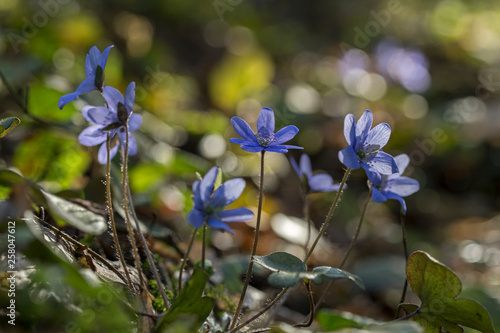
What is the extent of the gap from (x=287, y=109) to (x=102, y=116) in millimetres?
2720

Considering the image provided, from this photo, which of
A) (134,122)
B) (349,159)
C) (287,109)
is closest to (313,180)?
(349,159)

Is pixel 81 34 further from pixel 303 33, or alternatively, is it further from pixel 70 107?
pixel 303 33

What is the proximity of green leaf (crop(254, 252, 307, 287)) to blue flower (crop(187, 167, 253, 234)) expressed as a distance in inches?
3.8

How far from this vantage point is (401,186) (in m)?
1.07

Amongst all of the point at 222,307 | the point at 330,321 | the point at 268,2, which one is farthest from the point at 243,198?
the point at 268,2

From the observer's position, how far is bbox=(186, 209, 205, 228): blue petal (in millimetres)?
877

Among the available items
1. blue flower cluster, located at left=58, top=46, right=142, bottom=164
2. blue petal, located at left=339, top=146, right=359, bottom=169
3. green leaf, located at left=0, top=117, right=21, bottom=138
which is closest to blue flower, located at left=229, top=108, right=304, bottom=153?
blue petal, located at left=339, top=146, right=359, bottom=169

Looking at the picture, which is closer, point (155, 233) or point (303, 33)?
point (155, 233)

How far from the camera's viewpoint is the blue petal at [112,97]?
93 cm

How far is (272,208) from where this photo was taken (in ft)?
8.56

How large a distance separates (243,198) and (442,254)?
1.09 metres

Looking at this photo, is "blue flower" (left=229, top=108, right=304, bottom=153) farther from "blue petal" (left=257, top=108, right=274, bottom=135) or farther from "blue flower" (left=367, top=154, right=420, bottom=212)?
"blue flower" (left=367, top=154, right=420, bottom=212)

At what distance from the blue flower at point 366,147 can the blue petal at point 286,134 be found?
99mm

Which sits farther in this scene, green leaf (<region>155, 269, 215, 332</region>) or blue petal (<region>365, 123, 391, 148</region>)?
blue petal (<region>365, 123, 391, 148</region>)
